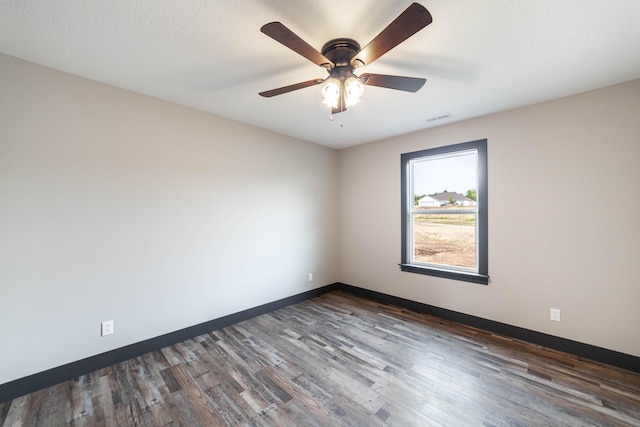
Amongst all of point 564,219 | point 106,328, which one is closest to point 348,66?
A: point 564,219

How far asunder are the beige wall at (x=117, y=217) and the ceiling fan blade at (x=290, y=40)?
1944 mm

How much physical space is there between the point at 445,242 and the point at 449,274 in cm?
44

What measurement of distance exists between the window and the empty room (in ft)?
0.09

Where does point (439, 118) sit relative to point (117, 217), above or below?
above

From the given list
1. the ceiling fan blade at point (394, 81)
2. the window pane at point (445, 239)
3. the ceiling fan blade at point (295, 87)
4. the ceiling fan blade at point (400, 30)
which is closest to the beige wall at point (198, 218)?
the window pane at point (445, 239)

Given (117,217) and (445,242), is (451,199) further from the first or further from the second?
(117,217)

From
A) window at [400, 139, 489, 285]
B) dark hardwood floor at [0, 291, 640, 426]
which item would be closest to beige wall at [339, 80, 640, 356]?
window at [400, 139, 489, 285]

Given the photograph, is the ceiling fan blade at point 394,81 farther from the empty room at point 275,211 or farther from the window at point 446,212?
the window at point 446,212

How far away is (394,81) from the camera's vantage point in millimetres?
1707

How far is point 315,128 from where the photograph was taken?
3.50m

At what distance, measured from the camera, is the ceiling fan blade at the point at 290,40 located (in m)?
1.24

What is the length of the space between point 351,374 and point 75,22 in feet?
10.7

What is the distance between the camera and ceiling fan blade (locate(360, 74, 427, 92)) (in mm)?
1665

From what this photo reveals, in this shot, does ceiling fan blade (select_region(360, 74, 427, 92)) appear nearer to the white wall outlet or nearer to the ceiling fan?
the ceiling fan
